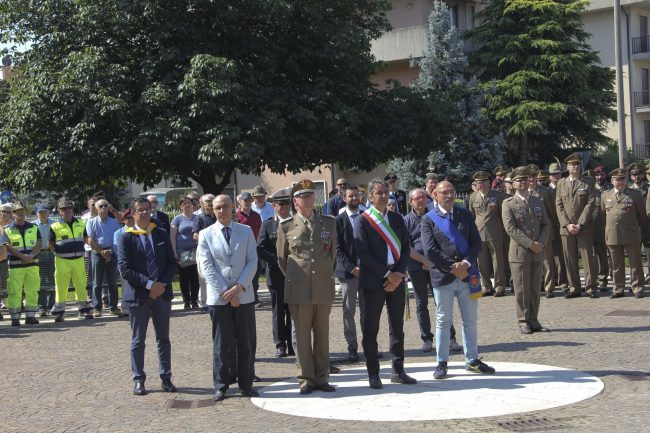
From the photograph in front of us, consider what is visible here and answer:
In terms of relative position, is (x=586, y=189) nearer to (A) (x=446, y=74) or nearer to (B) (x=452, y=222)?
(B) (x=452, y=222)

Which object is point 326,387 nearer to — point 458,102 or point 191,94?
point 191,94

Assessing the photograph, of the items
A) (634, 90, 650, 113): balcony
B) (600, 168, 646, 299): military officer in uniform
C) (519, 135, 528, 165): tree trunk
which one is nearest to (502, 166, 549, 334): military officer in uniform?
(600, 168, 646, 299): military officer in uniform

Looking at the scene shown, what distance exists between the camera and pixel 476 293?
9.94m

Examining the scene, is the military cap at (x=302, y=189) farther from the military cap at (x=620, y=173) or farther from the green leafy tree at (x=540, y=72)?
the green leafy tree at (x=540, y=72)

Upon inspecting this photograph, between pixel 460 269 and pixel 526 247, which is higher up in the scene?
pixel 526 247

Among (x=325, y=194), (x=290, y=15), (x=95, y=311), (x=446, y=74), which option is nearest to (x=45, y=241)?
(x=95, y=311)

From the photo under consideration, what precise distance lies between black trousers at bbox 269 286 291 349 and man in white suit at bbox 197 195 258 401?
210 centimetres

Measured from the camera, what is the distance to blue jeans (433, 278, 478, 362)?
987 centimetres

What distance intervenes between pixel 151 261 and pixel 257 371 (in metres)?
1.91

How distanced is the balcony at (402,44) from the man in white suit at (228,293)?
34099 mm

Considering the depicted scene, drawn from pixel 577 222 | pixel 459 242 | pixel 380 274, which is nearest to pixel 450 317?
pixel 459 242

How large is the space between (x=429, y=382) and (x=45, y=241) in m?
9.86

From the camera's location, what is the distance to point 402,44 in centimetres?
4394

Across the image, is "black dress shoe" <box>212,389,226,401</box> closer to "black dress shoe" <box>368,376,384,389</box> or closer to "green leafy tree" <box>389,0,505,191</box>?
"black dress shoe" <box>368,376,384,389</box>
